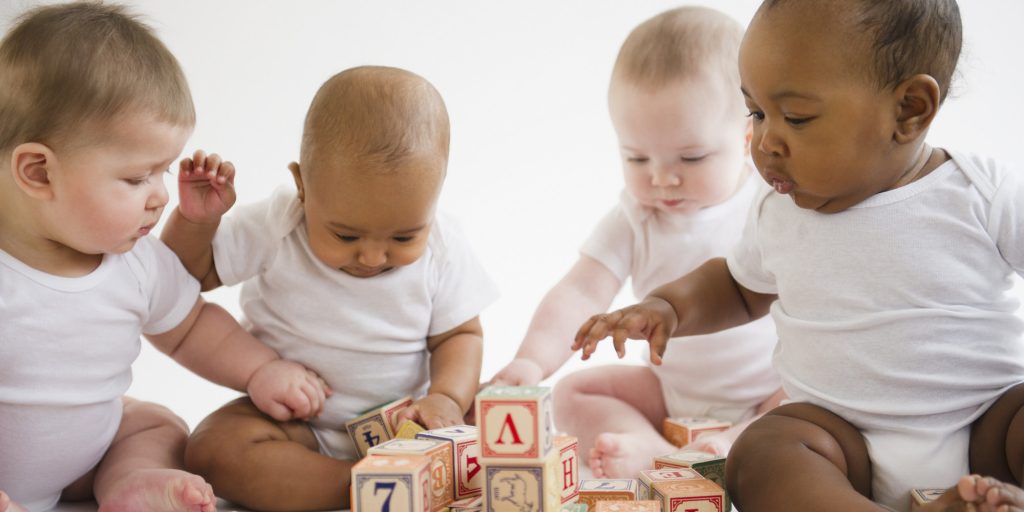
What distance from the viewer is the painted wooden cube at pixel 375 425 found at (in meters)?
1.61

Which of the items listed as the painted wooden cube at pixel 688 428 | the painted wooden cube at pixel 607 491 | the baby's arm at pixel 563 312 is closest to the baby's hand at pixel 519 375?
the baby's arm at pixel 563 312

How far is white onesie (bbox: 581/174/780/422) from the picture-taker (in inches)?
74.2

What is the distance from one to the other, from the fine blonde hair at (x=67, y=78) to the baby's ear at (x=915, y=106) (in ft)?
3.05

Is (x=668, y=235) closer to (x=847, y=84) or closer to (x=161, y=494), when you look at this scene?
(x=847, y=84)

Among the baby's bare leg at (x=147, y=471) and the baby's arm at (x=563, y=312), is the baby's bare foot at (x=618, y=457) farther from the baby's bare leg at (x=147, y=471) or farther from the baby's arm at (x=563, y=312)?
the baby's bare leg at (x=147, y=471)

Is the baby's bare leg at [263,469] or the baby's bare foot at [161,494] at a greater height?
the baby's bare foot at [161,494]

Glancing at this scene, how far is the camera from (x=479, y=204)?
8.84 feet

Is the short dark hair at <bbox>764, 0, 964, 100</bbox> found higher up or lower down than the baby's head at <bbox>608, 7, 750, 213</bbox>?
higher up

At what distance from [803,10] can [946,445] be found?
0.55 metres

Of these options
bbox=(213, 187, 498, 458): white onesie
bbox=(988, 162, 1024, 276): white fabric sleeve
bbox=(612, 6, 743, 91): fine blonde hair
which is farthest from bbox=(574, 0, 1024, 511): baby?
bbox=(213, 187, 498, 458): white onesie

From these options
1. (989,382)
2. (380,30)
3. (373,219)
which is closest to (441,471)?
(373,219)

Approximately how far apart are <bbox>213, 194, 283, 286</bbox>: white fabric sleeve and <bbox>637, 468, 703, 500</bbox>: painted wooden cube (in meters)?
0.67

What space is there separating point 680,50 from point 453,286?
55 centimetres

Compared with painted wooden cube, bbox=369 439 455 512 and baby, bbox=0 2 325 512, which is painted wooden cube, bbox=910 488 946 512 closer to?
painted wooden cube, bbox=369 439 455 512
